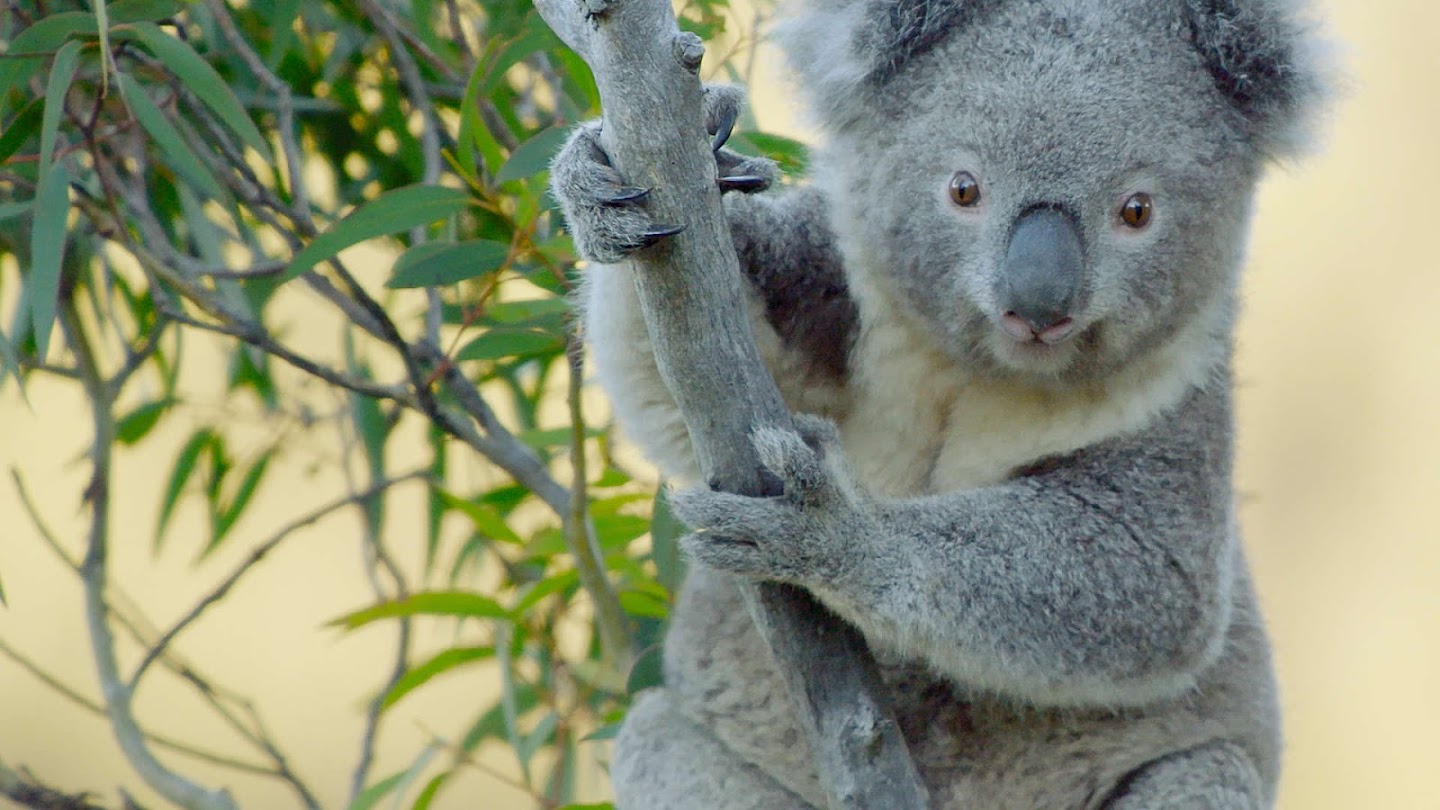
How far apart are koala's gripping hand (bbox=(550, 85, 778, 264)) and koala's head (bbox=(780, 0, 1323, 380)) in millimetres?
A: 224

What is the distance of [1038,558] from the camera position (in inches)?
78.4

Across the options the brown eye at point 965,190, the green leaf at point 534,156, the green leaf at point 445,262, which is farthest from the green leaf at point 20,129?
the brown eye at point 965,190

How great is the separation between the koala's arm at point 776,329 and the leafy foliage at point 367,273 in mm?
184

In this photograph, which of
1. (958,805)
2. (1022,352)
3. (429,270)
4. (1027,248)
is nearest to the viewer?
(1027,248)

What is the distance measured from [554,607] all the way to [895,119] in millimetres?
1288

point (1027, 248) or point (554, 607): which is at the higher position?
point (1027, 248)

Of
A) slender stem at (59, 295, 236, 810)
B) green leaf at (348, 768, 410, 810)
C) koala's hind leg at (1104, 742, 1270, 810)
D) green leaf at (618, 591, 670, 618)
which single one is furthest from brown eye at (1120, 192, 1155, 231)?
slender stem at (59, 295, 236, 810)

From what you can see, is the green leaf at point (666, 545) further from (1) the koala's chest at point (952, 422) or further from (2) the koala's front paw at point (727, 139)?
(2) the koala's front paw at point (727, 139)

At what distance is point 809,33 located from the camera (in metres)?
2.18

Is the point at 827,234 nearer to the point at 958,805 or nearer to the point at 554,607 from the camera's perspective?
the point at 958,805

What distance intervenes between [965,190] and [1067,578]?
49 centimetres

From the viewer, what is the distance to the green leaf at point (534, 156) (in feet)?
7.79

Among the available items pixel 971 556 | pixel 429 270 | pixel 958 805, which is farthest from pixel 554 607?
pixel 971 556

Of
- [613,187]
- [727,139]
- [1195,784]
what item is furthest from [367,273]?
[1195,784]
